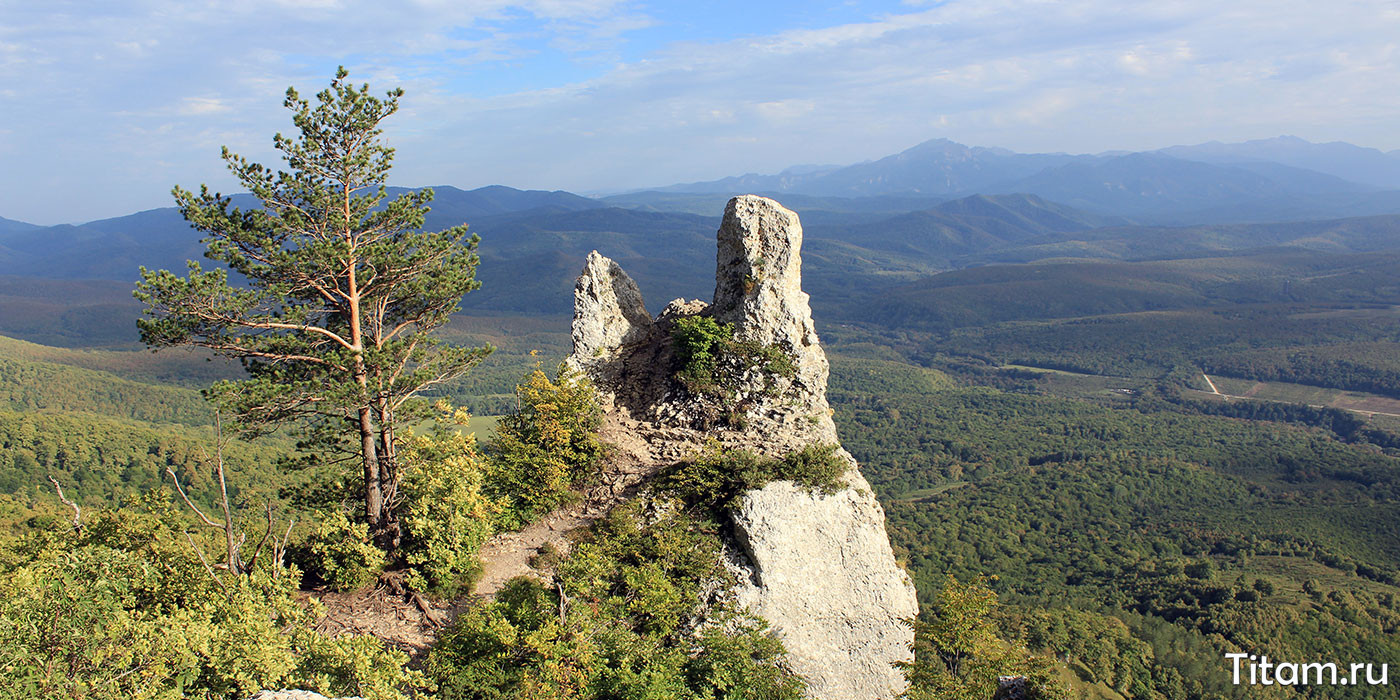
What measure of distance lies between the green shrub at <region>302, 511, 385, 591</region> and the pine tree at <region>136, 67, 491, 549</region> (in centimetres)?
79

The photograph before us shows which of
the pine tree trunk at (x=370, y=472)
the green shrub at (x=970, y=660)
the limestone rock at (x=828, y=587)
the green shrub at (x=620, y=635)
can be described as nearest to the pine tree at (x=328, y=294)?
the pine tree trunk at (x=370, y=472)

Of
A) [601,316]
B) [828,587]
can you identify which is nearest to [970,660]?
[828,587]

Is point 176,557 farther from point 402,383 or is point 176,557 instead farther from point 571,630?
point 571,630

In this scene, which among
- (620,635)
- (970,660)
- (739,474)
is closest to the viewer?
(620,635)

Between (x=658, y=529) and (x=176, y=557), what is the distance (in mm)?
10996

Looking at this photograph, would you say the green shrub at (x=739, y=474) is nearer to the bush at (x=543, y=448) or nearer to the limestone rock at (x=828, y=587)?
the limestone rock at (x=828, y=587)

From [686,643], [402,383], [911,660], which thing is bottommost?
[911,660]

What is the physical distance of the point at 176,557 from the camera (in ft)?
54.0

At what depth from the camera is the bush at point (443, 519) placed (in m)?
17.6

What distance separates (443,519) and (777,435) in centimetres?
958

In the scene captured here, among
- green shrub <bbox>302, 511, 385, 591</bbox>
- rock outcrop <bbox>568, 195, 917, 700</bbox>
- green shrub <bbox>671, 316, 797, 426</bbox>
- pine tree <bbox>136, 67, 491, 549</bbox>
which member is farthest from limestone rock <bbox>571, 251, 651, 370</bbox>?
green shrub <bbox>302, 511, 385, 591</bbox>

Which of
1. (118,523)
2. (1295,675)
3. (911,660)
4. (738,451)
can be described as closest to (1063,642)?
(1295,675)

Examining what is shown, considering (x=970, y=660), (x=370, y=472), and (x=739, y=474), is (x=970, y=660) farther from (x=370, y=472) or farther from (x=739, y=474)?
(x=370, y=472)

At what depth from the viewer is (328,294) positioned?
17.4 m
